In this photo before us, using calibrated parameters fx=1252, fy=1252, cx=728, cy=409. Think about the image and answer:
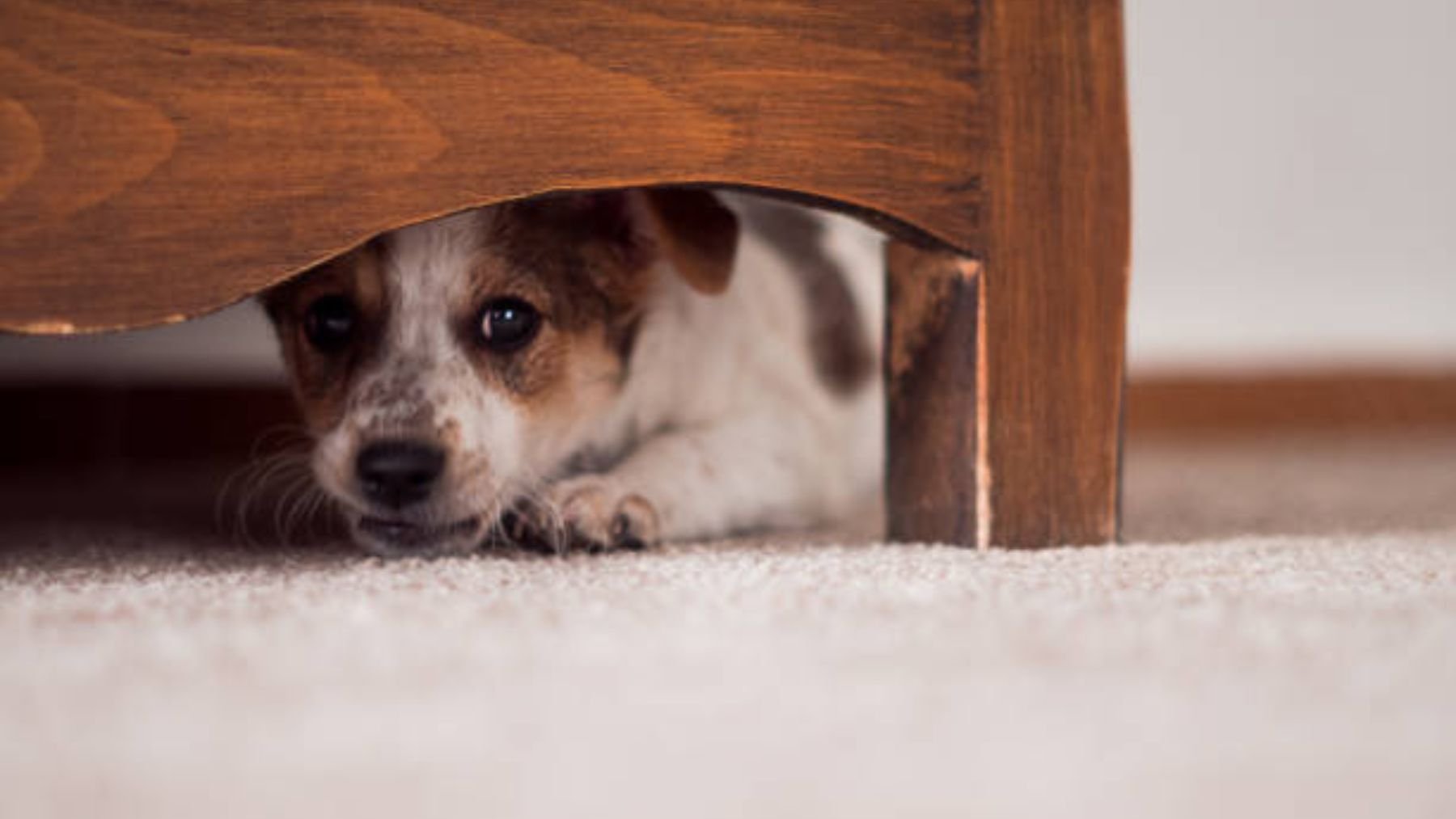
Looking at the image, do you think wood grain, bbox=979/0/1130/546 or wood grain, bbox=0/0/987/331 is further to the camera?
wood grain, bbox=979/0/1130/546

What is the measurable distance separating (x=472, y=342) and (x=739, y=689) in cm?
88

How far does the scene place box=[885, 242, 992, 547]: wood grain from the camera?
1270 millimetres

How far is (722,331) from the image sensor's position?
179 cm

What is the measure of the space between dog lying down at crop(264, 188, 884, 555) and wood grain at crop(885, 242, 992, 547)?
0.76 ft

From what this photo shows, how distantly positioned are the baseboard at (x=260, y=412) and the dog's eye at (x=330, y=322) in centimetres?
94

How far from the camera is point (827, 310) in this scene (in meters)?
2.10

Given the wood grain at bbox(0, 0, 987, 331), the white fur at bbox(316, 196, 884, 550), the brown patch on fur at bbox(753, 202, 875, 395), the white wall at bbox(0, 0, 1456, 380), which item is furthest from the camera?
the white wall at bbox(0, 0, 1456, 380)

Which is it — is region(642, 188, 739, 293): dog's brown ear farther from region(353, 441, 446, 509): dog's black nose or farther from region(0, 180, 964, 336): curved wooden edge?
region(353, 441, 446, 509): dog's black nose

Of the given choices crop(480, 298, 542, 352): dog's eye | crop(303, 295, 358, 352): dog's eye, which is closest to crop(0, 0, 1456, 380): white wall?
crop(303, 295, 358, 352): dog's eye

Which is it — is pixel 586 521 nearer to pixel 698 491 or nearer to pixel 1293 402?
pixel 698 491

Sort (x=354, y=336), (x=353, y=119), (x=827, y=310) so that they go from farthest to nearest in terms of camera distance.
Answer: (x=827, y=310), (x=354, y=336), (x=353, y=119)

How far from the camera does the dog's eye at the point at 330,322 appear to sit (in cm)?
146

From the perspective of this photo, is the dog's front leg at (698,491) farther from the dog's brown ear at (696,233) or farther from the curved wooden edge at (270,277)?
the curved wooden edge at (270,277)

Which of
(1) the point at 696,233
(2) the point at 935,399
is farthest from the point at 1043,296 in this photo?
(1) the point at 696,233
